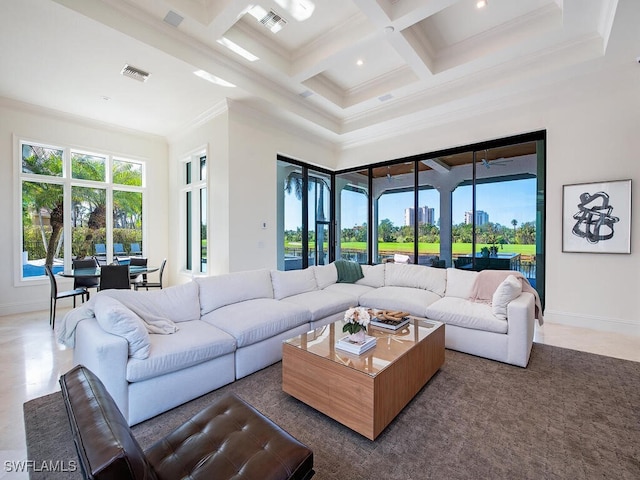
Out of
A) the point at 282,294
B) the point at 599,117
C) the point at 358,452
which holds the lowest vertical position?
the point at 358,452

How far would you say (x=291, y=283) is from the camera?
4.05 metres

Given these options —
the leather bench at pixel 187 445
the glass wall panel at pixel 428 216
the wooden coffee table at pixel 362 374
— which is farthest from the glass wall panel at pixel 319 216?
the leather bench at pixel 187 445

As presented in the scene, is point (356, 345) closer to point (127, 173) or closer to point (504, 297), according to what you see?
point (504, 297)

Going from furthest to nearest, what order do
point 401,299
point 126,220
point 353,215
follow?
point 353,215 → point 126,220 → point 401,299

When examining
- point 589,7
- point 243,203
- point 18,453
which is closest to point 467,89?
point 589,7

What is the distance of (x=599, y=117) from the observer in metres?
4.01

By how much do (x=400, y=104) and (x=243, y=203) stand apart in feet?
11.1

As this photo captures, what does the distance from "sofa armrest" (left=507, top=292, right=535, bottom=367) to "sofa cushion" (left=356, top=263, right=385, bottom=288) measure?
6.92 ft

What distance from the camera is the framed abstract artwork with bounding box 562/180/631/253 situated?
12.6ft

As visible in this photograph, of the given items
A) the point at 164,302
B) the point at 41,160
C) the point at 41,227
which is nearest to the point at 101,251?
the point at 41,227

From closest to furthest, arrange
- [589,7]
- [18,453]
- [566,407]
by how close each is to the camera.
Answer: [18,453]
[566,407]
[589,7]

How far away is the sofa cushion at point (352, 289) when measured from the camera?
164 inches

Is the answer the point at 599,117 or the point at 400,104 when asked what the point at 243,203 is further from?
the point at 599,117

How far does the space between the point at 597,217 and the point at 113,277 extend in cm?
685
